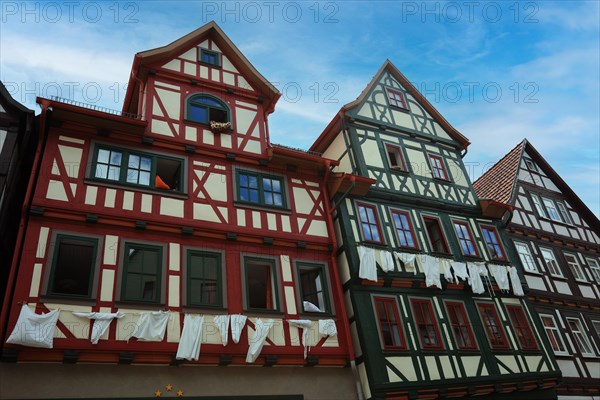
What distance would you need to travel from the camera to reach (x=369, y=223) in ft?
54.5

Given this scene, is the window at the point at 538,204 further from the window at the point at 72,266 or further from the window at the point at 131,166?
the window at the point at 72,266

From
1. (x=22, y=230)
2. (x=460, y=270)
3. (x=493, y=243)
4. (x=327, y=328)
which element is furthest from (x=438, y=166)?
(x=22, y=230)

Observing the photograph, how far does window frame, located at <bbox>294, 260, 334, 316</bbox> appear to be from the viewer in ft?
44.7

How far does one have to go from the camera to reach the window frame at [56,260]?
10.8 metres

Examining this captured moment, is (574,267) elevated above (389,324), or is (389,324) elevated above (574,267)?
(574,267)

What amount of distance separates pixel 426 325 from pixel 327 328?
12.4 feet

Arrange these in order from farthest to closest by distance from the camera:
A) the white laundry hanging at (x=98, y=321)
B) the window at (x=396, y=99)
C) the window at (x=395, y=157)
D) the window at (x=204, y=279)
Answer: the window at (x=396, y=99) → the window at (x=395, y=157) → the window at (x=204, y=279) → the white laundry hanging at (x=98, y=321)

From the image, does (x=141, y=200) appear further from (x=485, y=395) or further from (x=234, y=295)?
(x=485, y=395)

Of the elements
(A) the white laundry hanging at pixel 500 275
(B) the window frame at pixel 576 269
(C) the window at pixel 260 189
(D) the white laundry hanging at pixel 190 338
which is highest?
(C) the window at pixel 260 189

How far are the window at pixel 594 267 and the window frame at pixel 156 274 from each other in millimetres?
20427

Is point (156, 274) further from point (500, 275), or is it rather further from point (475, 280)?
point (500, 275)

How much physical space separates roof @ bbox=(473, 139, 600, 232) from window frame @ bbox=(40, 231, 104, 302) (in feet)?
61.2

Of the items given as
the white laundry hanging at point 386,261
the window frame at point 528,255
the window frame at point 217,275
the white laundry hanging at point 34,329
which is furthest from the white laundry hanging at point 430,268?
the white laundry hanging at point 34,329

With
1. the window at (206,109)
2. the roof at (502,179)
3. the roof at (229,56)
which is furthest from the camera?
the roof at (502,179)
